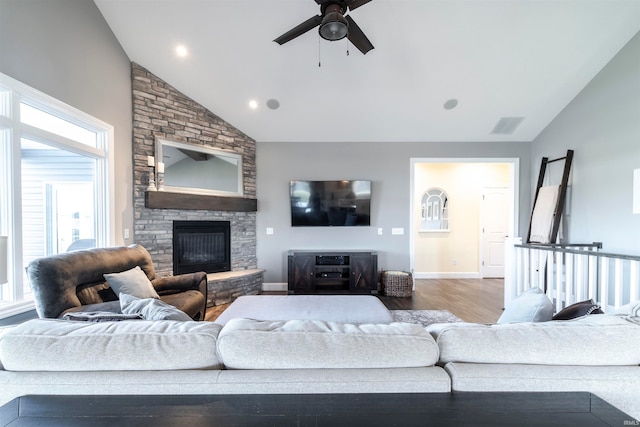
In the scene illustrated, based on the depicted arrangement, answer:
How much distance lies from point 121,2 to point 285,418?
12.9 ft

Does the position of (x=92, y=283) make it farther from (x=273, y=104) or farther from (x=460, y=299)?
(x=460, y=299)

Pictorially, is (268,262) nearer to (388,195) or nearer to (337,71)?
(388,195)

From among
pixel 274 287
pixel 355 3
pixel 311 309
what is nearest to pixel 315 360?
pixel 311 309

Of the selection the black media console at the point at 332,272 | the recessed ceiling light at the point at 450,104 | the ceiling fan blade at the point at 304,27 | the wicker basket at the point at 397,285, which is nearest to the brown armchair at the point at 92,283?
the black media console at the point at 332,272

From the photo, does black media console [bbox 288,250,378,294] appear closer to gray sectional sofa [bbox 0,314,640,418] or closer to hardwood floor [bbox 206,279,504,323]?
hardwood floor [bbox 206,279,504,323]

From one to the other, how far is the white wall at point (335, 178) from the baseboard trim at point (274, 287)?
71 mm

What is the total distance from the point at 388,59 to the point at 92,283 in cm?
384

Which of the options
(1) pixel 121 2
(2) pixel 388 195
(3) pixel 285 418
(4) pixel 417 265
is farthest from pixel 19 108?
(4) pixel 417 265

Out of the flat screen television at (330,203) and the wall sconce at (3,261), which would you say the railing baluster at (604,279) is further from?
the wall sconce at (3,261)

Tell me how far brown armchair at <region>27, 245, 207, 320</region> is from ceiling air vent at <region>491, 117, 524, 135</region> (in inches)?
190

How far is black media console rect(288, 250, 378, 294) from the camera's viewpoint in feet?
13.4

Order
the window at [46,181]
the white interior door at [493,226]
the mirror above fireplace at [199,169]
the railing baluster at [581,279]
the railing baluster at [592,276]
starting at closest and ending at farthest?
the window at [46,181]
the railing baluster at [592,276]
the railing baluster at [581,279]
the mirror above fireplace at [199,169]
the white interior door at [493,226]

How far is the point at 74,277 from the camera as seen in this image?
196 centimetres

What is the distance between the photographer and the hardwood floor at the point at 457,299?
11.1ft
